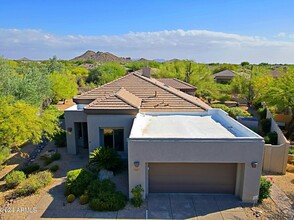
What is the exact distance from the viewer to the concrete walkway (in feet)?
42.8

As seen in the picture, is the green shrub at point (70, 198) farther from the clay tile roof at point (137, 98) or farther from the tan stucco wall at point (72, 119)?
the tan stucco wall at point (72, 119)

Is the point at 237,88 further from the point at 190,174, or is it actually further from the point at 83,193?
→ the point at 83,193

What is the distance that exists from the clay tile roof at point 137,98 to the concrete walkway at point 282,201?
8.11 metres

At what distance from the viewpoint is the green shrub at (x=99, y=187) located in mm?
13627

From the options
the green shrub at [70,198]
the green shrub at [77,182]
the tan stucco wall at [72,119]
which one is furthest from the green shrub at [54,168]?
the green shrub at [70,198]

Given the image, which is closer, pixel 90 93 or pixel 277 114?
pixel 90 93

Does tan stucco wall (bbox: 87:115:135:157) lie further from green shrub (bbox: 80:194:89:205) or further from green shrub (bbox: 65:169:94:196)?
green shrub (bbox: 80:194:89:205)

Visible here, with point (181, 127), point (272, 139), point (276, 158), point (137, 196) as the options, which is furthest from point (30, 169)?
point (272, 139)

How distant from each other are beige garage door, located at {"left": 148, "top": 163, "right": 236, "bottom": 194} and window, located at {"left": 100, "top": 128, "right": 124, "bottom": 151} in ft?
16.5

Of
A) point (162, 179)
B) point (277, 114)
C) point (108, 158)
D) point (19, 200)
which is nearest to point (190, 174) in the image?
point (162, 179)

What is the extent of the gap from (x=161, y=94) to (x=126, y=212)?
41.0ft

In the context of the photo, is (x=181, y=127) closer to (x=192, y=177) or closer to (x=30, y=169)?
(x=192, y=177)

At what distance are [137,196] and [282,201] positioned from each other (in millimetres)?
8194

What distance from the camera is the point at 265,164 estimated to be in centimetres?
1819
